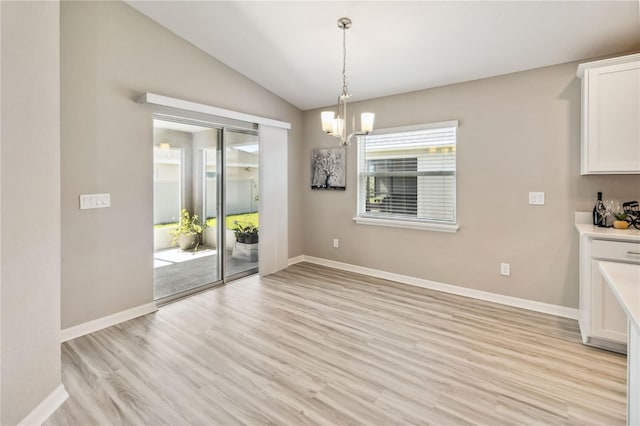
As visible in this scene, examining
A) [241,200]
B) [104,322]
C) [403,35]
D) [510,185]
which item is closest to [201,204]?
[241,200]

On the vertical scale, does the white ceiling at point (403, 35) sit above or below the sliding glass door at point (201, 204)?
above

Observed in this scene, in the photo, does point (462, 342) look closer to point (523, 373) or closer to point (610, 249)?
point (523, 373)

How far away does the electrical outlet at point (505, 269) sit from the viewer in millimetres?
3412

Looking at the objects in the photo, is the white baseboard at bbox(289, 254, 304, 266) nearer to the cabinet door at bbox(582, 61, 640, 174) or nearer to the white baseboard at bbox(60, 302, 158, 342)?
the white baseboard at bbox(60, 302, 158, 342)

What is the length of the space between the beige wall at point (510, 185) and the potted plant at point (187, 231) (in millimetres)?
2519

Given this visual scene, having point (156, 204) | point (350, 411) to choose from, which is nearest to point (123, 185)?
point (156, 204)

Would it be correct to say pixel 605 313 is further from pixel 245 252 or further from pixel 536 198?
pixel 245 252

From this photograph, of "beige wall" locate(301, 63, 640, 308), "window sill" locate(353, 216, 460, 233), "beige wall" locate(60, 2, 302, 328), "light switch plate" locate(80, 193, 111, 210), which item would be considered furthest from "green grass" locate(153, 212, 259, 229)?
"beige wall" locate(301, 63, 640, 308)

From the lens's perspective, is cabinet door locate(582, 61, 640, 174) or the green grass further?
the green grass

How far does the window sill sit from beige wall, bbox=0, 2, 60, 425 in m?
3.43

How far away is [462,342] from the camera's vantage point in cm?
263

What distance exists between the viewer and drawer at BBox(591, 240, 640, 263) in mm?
2379

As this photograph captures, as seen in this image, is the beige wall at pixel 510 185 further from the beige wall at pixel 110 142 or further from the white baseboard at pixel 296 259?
the beige wall at pixel 110 142

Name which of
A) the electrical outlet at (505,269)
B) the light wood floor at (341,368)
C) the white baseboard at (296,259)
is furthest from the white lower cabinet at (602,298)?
the white baseboard at (296,259)
